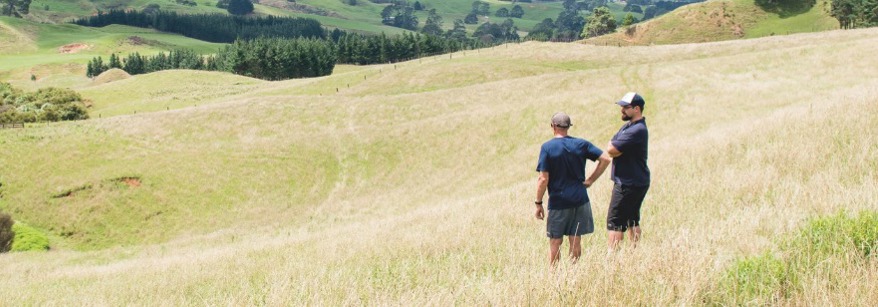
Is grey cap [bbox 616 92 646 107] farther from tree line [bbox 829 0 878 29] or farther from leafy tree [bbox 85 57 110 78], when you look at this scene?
leafy tree [bbox 85 57 110 78]

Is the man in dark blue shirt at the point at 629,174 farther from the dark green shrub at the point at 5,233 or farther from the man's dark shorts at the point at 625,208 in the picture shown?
the dark green shrub at the point at 5,233

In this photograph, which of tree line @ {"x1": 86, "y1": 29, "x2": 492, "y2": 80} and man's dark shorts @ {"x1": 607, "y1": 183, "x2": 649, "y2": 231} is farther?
tree line @ {"x1": 86, "y1": 29, "x2": 492, "y2": 80}

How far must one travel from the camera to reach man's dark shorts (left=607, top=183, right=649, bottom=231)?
309 inches

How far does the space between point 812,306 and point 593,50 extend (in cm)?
9253

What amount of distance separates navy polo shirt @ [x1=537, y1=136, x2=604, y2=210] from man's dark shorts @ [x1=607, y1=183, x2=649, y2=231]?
1.92ft

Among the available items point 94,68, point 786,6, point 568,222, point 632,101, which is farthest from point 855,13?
point 94,68

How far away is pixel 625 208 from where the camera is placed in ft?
25.8

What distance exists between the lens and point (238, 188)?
39.9 metres

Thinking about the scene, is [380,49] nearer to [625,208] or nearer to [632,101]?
[632,101]

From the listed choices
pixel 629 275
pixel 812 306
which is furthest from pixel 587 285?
pixel 812 306

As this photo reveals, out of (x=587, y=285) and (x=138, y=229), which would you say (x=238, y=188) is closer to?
(x=138, y=229)

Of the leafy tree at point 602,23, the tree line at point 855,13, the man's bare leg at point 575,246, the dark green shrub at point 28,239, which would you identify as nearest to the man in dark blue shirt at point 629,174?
the man's bare leg at point 575,246

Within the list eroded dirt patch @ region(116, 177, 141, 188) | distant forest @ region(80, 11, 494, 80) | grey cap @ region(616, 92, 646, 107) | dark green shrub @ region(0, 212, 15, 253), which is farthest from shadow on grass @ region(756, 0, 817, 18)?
dark green shrub @ region(0, 212, 15, 253)

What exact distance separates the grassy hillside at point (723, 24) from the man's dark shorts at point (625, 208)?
134310mm
